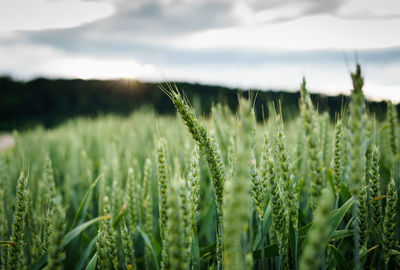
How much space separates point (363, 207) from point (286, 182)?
0.42 m

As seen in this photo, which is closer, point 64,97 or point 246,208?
point 246,208

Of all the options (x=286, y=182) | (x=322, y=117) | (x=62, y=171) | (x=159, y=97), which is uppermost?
(x=159, y=97)

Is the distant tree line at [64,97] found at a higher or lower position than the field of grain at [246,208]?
higher

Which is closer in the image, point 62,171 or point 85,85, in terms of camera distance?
point 62,171

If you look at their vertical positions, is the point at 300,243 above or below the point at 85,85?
below

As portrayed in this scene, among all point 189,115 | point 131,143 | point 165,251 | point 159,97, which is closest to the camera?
point 165,251

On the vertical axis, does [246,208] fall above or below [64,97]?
below

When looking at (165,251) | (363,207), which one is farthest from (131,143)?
(363,207)

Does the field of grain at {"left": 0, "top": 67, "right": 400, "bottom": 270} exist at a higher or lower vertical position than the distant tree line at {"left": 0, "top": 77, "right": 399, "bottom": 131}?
lower

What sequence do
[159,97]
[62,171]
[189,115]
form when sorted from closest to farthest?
1. [189,115]
2. [62,171]
3. [159,97]

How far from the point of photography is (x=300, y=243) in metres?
1.11

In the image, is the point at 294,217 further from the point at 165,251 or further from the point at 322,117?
the point at 322,117

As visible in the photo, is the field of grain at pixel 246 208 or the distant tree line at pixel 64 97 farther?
the distant tree line at pixel 64 97

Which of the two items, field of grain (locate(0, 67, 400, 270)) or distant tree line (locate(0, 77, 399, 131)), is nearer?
field of grain (locate(0, 67, 400, 270))
